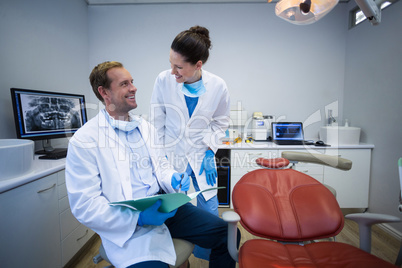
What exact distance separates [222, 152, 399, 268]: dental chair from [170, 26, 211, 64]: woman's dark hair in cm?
80

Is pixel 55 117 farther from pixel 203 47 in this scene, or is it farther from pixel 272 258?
pixel 272 258

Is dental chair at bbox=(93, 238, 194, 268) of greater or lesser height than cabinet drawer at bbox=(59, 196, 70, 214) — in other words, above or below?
below

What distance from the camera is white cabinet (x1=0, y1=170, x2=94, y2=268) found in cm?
112

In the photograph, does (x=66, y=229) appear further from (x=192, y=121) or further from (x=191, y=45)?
(x=191, y=45)

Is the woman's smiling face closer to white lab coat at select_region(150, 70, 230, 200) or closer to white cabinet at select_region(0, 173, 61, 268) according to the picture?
white lab coat at select_region(150, 70, 230, 200)

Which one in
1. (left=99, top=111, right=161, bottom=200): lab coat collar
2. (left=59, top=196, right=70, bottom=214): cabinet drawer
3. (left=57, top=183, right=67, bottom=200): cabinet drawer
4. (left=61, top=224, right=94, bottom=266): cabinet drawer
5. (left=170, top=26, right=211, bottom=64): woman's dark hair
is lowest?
(left=61, top=224, right=94, bottom=266): cabinet drawer

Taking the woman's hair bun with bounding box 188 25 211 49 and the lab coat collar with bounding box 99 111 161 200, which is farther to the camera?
the woman's hair bun with bounding box 188 25 211 49

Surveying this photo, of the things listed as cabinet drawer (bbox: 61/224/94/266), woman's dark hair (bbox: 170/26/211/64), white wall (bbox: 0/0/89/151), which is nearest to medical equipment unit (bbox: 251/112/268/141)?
woman's dark hair (bbox: 170/26/211/64)

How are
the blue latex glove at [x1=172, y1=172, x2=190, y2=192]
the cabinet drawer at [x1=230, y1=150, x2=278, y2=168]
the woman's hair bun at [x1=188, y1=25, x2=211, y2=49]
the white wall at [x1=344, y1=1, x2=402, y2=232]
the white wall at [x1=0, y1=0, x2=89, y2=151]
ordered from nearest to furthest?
the blue latex glove at [x1=172, y1=172, x2=190, y2=192]
the woman's hair bun at [x1=188, y1=25, x2=211, y2=49]
the white wall at [x1=0, y1=0, x2=89, y2=151]
the white wall at [x1=344, y1=1, x2=402, y2=232]
the cabinet drawer at [x1=230, y1=150, x2=278, y2=168]

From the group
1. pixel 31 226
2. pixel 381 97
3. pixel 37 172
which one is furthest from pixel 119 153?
pixel 381 97

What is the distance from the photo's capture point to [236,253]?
3.24ft

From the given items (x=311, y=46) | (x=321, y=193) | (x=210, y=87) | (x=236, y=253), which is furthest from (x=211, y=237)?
(x=311, y=46)

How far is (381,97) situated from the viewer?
2.20 m

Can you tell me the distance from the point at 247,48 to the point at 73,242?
283 cm
